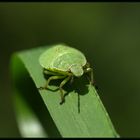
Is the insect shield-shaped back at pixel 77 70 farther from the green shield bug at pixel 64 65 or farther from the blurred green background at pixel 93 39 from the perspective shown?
the blurred green background at pixel 93 39

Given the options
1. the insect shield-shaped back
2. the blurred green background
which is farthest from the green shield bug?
the blurred green background

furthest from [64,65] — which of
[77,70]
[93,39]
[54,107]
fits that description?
[93,39]

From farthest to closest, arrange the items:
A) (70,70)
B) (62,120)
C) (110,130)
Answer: (70,70) → (62,120) → (110,130)

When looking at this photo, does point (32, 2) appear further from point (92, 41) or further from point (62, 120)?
point (62, 120)

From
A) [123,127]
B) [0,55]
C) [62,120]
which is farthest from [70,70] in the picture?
[0,55]

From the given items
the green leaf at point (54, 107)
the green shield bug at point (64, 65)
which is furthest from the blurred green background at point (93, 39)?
the green shield bug at point (64, 65)

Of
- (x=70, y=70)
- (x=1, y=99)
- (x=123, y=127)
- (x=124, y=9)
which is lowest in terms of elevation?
(x=123, y=127)

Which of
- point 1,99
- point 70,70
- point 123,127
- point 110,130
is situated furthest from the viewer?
point 1,99
